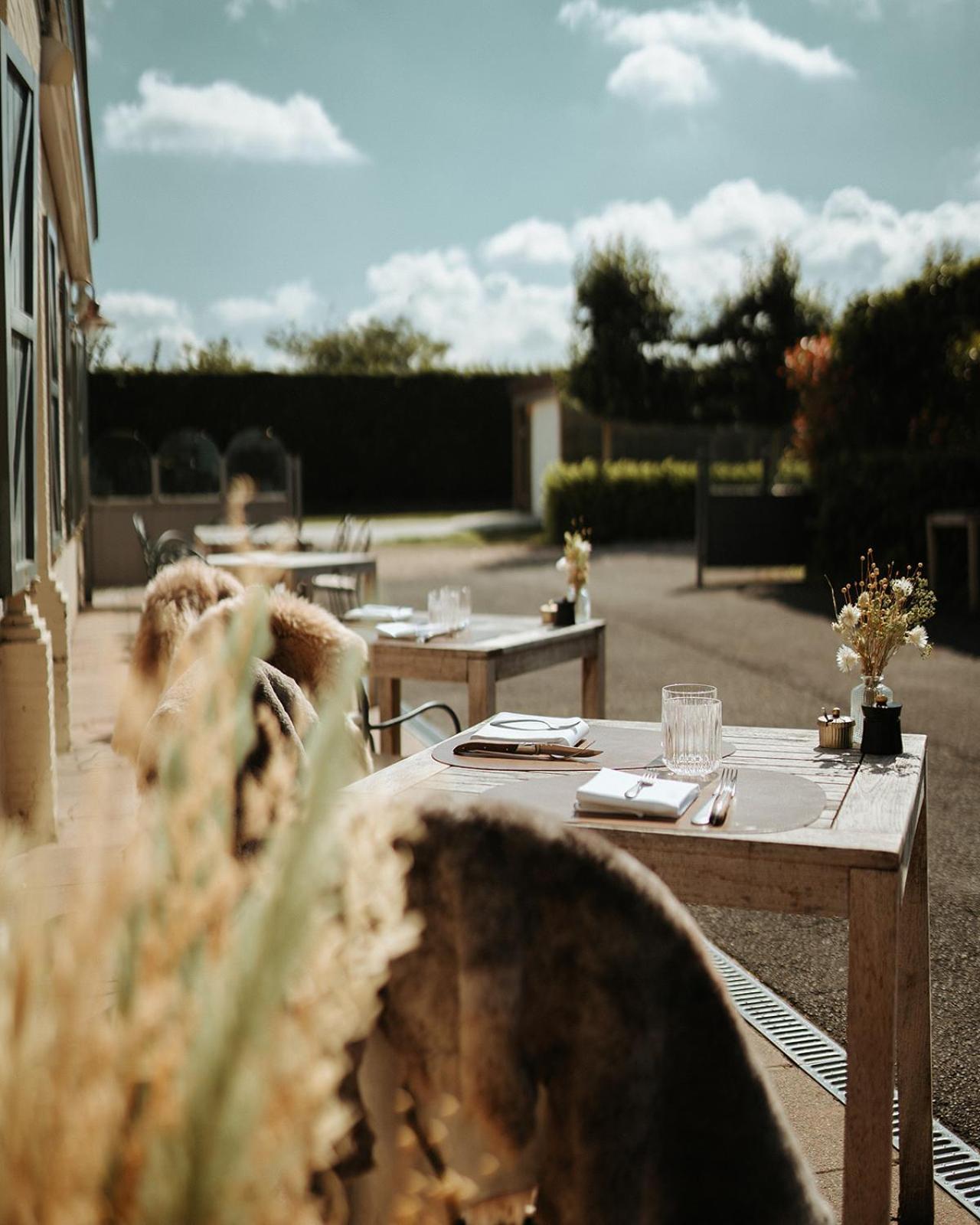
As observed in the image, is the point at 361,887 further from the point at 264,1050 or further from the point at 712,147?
the point at 712,147

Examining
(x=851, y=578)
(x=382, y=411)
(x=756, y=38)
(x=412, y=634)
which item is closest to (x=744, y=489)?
(x=851, y=578)

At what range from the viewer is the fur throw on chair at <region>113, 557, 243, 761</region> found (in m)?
3.10

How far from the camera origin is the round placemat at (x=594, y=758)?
93.7 inches

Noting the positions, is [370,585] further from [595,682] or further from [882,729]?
[882,729]

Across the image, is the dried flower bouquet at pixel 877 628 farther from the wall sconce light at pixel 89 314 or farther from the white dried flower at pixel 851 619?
the wall sconce light at pixel 89 314

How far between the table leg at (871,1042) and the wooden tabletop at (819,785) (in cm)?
5

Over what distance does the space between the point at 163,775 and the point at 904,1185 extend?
215 cm

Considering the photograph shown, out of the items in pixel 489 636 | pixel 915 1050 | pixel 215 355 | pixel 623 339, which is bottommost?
pixel 915 1050

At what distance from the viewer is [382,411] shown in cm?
2788

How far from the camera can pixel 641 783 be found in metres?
2.10

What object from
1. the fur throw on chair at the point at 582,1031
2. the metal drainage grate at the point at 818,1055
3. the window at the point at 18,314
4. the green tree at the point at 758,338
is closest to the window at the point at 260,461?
the green tree at the point at 758,338

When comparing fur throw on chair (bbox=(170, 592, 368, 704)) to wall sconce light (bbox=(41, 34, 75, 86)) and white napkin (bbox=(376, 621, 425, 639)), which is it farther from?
wall sconce light (bbox=(41, 34, 75, 86))

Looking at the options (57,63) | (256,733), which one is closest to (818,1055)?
(256,733)

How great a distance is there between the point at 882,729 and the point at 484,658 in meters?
1.91
